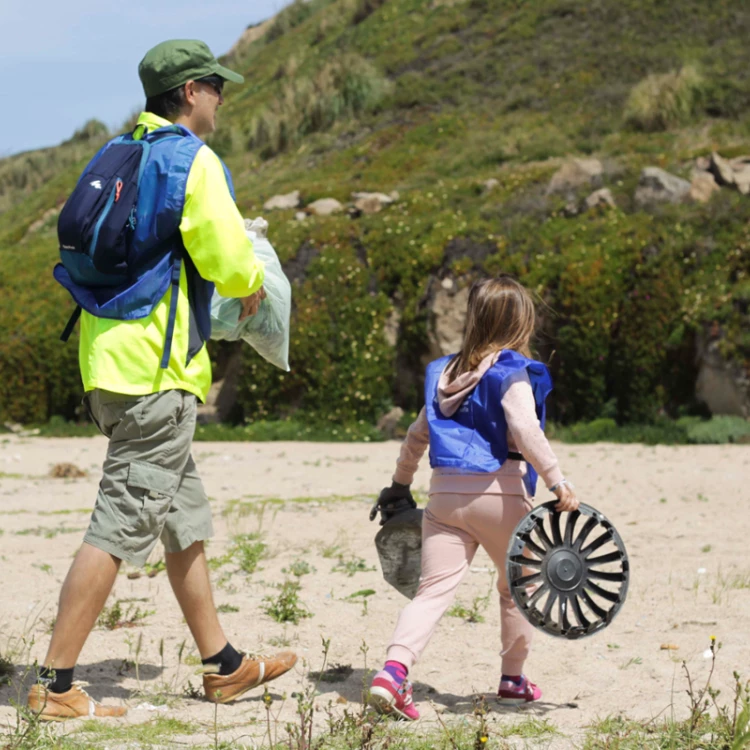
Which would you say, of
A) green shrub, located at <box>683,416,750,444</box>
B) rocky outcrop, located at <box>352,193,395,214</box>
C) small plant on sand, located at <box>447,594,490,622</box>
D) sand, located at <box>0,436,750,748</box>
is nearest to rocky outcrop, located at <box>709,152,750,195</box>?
green shrub, located at <box>683,416,750,444</box>

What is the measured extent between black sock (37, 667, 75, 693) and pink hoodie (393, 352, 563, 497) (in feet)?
4.30

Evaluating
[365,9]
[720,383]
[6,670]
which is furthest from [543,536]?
[365,9]

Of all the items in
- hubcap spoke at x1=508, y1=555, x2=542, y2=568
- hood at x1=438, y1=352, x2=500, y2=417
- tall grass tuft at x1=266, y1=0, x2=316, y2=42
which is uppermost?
tall grass tuft at x1=266, y1=0, x2=316, y2=42

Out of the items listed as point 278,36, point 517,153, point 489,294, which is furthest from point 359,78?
point 489,294

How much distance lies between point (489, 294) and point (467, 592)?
2.05m

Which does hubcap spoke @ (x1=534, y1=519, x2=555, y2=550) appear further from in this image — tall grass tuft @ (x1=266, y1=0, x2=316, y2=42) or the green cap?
tall grass tuft @ (x1=266, y1=0, x2=316, y2=42)

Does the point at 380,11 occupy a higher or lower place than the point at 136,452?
higher

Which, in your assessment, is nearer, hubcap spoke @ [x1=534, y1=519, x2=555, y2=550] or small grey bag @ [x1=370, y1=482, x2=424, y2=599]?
hubcap spoke @ [x1=534, y1=519, x2=555, y2=550]

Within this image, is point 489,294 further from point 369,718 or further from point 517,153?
point 517,153

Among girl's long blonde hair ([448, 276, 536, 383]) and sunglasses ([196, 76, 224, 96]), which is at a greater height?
sunglasses ([196, 76, 224, 96])

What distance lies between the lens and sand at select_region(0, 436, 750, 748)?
3.45m

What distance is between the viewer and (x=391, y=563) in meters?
3.69

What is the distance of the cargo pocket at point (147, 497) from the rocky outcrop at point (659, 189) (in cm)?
1231

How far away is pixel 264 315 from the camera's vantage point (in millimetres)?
3475
